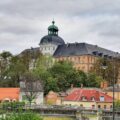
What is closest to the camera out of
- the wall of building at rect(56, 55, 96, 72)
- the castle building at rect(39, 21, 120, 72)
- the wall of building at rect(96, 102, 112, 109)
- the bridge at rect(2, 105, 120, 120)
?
the bridge at rect(2, 105, 120, 120)

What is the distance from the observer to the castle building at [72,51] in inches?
5635

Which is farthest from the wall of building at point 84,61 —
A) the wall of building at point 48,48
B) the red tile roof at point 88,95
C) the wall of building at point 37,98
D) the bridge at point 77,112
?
the bridge at point 77,112

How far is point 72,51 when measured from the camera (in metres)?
147

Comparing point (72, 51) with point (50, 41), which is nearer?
point (72, 51)

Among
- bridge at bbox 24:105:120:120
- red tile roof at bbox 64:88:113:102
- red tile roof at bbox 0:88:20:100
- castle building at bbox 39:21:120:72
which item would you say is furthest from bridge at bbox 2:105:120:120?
castle building at bbox 39:21:120:72

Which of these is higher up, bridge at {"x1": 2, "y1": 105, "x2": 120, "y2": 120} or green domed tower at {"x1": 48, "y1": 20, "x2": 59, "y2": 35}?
green domed tower at {"x1": 48, "y1": 20, "x2": 59, "y2": 35}

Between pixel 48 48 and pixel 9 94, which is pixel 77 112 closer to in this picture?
pixel 9 94

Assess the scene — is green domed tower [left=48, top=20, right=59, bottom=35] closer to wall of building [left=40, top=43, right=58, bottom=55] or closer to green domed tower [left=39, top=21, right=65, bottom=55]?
green domed tower [left=39, top=21, right=65, bottom=55]

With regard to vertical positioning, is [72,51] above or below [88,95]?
above

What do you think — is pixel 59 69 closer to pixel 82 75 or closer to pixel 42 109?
pixel 82 75

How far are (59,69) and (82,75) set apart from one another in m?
5.26

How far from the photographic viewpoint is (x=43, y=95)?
250 feet

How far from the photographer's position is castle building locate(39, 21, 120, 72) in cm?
14312

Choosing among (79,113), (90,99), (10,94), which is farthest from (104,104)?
(79,113)
